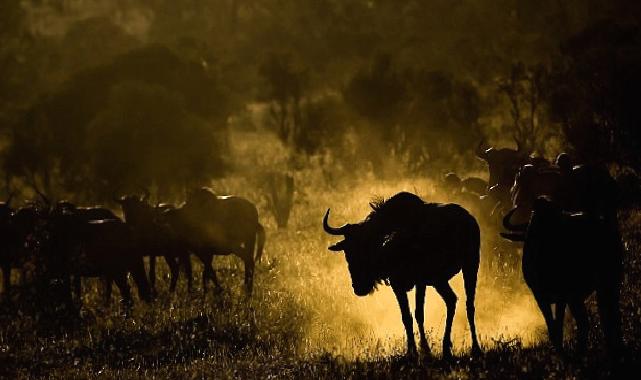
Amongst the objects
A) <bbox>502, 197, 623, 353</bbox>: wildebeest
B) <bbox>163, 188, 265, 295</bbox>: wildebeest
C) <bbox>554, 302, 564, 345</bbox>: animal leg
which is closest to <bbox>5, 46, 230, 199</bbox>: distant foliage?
<bbox>163, 188, 265, 295</bbox>: wildebeest

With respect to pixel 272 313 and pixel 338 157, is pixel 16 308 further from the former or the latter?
pixel 338 157

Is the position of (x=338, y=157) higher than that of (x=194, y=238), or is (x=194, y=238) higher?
(x=338, y=157)

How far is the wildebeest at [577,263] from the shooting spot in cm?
977

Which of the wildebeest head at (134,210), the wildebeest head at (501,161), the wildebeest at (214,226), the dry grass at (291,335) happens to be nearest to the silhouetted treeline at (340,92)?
the wildebeest head at (501,161)

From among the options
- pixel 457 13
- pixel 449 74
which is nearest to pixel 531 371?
pixel 449 74

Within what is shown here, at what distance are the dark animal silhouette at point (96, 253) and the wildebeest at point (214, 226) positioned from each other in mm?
1686

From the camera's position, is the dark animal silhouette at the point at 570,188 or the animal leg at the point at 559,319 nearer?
the animal leg at the point at 559,319

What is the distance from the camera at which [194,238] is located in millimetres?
18156

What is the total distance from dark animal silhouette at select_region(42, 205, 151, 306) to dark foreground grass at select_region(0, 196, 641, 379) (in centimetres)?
56

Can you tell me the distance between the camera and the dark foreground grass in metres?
9.67

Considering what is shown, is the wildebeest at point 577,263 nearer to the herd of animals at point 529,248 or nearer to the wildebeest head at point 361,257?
the herd of animals at point 529,248

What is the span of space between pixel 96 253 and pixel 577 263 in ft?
31.1

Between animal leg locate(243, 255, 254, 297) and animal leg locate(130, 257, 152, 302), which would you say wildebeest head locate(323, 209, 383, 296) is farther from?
Answer: animal leg locate(130, 257, 152, 302)

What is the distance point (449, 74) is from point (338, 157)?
9.58 meters
